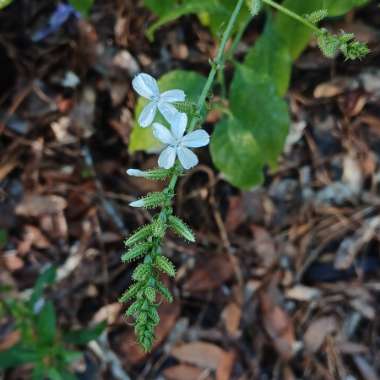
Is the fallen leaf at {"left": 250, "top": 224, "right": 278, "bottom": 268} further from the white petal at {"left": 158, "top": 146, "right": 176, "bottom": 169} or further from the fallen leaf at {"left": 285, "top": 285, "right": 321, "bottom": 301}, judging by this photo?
the white petal at {"left": 158, "top": 146, "right": 176, "bottom": 169}

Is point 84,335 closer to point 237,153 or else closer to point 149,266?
point 237,153

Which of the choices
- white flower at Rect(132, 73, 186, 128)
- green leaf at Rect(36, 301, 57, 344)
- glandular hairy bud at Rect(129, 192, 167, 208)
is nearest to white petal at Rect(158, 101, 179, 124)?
white flower at Rect(132, 73, 186, 128)

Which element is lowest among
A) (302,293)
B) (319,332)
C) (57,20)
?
(319,332)

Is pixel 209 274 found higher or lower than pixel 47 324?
lower

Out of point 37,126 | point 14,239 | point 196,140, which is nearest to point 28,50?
point 37,126

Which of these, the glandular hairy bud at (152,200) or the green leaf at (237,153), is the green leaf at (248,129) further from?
the glandular hairy bud at (152,200)

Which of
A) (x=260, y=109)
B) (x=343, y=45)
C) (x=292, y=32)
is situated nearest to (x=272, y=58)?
(x=292, y=32)

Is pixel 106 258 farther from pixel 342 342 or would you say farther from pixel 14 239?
pixel 342 342
